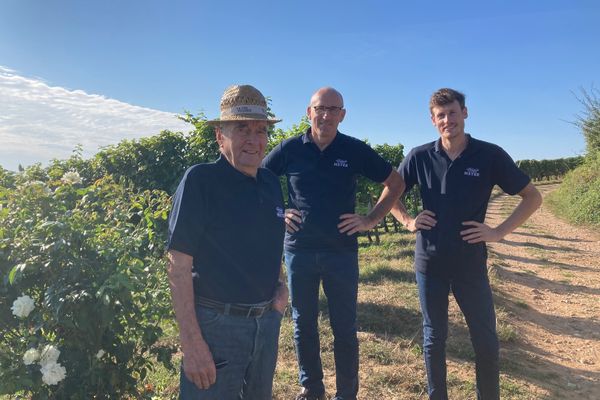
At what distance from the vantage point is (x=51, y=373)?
78.5 inches

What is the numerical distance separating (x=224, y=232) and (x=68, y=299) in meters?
0.79

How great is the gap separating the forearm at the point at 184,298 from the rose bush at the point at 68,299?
23 cm

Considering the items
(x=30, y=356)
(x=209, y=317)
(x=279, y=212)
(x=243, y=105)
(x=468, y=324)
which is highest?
(x=243, y=105)

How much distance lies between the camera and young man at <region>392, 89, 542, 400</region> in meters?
2.95

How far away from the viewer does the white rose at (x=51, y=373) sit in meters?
1.99

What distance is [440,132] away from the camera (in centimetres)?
308

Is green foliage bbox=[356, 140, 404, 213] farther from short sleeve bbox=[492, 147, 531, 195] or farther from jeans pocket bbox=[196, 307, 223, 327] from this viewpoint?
jeans pocket bbox=[196, 307, 223, 327]

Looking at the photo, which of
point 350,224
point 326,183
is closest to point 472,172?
point 350,224

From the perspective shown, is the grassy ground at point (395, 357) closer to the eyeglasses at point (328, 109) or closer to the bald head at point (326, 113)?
the bald head at point (326, 113)

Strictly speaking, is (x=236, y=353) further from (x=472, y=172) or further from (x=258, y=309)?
(x=472, y=172)

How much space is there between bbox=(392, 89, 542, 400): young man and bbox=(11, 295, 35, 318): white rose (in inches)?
93.6

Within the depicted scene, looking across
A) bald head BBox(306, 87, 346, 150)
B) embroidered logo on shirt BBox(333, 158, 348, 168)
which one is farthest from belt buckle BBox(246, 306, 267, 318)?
bald head BBox(306, 87, 346, 150)

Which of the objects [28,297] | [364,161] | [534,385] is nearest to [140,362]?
[28,297]

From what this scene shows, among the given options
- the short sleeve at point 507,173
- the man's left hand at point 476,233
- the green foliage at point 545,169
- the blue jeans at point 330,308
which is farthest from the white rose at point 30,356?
the green foliage at point 545,169
